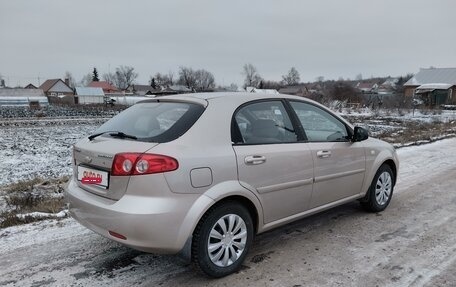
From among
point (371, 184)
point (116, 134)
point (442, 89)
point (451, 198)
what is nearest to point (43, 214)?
point (116, 134)

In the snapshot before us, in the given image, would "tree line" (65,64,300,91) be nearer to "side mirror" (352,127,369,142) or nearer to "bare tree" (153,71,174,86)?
"bare tree" (153,71,174,86)

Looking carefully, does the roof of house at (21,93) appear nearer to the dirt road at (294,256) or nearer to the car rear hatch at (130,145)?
the dirt road at (294,256)

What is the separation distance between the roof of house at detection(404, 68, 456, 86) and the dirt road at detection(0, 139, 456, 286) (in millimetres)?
66453

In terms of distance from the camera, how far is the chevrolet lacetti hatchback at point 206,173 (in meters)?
3.18

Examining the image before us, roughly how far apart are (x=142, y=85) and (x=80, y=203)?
12870 cm

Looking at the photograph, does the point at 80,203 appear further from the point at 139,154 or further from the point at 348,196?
the point at 348,196

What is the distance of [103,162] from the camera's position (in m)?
3.41

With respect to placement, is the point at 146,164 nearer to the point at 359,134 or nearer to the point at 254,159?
the point at 254,159

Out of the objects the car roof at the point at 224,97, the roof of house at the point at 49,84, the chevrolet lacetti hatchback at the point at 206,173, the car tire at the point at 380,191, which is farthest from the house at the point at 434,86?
the roof of house at the point at 49,84

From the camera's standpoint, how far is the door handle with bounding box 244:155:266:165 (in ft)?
11.9

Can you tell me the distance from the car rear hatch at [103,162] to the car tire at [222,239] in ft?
2.49

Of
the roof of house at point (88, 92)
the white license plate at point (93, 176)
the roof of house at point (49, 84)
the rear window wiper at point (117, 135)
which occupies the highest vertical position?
the roof of house at point (49, 84)

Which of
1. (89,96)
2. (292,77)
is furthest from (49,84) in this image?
(292,77)

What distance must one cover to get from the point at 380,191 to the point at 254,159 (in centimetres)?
262
